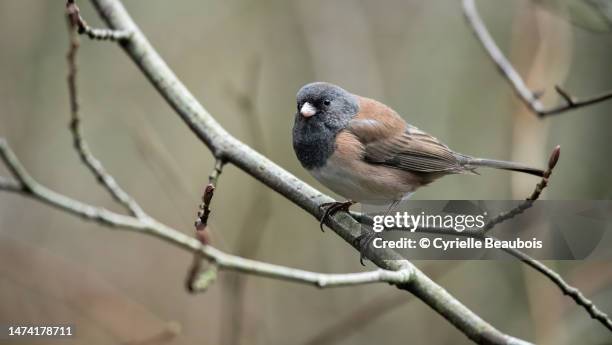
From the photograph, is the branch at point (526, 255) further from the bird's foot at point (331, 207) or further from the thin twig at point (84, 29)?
the thin twig at point (84, 29)

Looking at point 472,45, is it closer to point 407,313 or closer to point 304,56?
point 304,56

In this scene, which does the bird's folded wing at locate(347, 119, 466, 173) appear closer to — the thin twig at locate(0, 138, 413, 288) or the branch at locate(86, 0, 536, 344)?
the branch at locate(86, 0, 536, 344)

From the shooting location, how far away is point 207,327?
178 inches

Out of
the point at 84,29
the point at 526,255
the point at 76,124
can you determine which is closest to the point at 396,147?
the point at 526,255

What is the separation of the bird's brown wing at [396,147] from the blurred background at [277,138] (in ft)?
1.91

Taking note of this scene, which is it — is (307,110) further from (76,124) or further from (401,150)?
(76,124)

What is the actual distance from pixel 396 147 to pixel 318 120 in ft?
1.47

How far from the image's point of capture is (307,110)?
2.88 metres

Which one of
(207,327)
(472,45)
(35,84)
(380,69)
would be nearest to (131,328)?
(207,327)

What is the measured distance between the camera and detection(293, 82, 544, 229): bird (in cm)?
277

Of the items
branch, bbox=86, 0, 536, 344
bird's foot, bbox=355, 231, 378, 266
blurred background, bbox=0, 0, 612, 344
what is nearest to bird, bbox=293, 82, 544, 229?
branch, bbox=86, 0, 536, 344

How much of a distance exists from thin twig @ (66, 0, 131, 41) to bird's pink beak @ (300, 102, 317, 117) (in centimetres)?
84

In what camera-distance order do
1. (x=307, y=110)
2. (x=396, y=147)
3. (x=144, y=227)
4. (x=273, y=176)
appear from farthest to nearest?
(x=396, y=147), (x=307, y=110), (x=273, y=176), (x=144, y=227)

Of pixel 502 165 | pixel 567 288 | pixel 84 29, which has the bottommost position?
pixel 567 288
